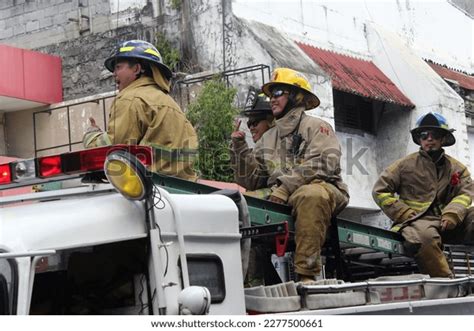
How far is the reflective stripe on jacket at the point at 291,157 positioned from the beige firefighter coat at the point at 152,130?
33.8 inches

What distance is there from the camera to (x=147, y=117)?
5.35m

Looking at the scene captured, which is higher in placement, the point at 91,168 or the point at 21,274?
the point at 91,168

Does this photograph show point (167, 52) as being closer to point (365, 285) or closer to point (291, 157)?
point (291, 157)

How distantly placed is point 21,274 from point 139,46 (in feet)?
7.00

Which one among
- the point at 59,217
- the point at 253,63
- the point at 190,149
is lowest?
the point at 59,217

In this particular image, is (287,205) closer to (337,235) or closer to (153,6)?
(337,235)

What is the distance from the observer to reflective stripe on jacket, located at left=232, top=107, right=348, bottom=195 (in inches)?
237

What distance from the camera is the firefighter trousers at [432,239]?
671 centimetres

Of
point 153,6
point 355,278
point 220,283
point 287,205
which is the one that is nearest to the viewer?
point 220,283

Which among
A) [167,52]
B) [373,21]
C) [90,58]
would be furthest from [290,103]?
[373,21]

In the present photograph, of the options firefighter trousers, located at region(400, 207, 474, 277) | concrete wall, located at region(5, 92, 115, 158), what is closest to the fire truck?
firefighter trousers, located at region(400, 207, 474, 277)

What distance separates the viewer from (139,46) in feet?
18.2

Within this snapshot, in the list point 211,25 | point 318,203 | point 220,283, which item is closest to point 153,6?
point 211,25

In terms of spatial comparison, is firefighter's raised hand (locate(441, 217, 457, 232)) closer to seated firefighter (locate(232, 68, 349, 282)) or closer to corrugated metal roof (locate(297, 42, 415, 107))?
seated firefighter (locate(232, 68, 349, 282))
